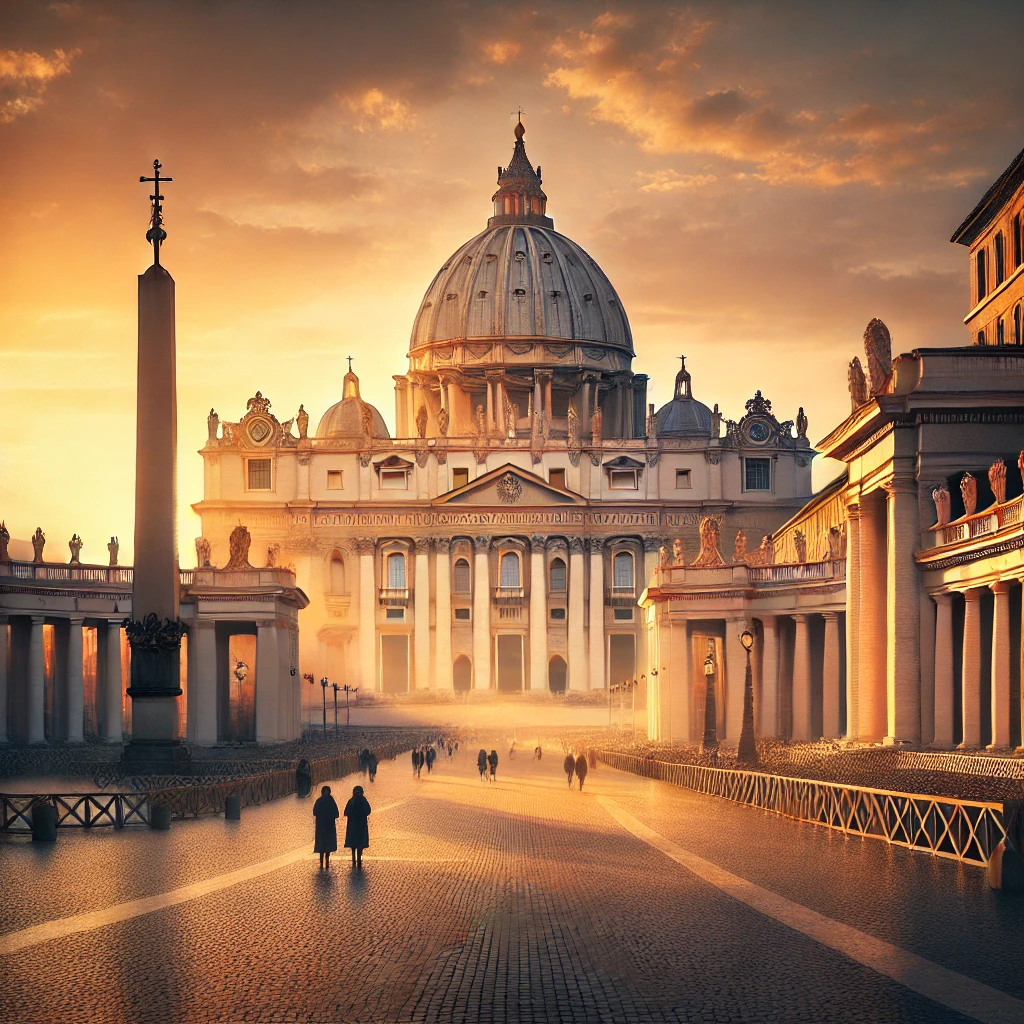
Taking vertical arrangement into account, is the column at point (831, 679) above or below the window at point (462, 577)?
below

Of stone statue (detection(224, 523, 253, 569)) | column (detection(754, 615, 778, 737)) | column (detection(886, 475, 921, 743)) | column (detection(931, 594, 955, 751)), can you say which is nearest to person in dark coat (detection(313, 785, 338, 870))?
column (detection(931, 594, 955, 751))

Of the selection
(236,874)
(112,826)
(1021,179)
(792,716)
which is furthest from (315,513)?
(236,874)

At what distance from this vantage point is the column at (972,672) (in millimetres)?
42656

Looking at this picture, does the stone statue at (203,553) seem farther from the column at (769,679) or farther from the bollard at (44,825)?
the bollard at (44,825)

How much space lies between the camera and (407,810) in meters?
41.3

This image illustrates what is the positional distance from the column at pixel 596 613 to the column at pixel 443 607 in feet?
32.7

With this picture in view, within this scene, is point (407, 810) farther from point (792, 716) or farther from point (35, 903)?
point (792, 716)

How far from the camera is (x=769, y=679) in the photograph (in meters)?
72.1

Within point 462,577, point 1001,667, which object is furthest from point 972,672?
point 462,577

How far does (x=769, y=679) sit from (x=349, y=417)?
251 feet

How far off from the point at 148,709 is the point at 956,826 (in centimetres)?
2024

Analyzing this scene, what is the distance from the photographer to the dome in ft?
467

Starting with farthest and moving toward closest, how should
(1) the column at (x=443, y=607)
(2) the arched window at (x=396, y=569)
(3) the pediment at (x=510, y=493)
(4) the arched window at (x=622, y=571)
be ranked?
(2) the arched window at (x=396, y=569) → (4) the arched window at (x=622, y=571) → (1) the column at (x=443, y=607) → (3) the pediment at (x=510, y=493)

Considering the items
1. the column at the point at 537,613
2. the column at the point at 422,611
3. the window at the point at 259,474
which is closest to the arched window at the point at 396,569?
the column at the point at 422,611
